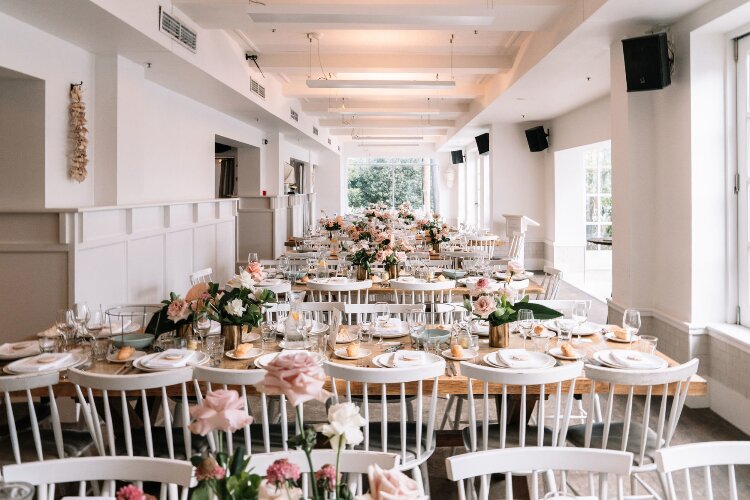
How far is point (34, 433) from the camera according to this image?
90.7 inches

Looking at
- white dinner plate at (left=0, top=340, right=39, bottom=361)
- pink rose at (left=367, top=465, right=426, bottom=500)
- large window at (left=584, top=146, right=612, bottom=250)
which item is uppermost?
large window at (left=584, top=146, right=612, bottom=250)

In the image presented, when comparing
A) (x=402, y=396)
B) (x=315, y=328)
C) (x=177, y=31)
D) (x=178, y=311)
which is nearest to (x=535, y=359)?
(x=402, y=396)

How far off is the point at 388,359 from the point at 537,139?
954 cm

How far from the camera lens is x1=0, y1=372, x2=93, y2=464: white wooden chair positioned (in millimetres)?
2246

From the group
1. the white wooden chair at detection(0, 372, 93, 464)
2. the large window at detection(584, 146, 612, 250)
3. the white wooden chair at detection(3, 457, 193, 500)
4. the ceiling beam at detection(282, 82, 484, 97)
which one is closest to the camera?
the white wooden chair at detection(3, 457, 193, 500)

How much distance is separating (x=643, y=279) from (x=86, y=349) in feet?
13.4

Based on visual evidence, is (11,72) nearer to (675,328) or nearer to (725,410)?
(675,328)

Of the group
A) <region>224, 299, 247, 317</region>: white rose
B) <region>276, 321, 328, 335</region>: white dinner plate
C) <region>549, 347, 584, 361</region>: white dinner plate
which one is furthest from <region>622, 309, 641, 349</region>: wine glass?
<region>224, 299, 247, 317</region>: white rose

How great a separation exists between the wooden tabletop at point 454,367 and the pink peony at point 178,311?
0.32 m

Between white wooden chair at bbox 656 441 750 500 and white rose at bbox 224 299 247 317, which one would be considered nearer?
white wooden chair at bbox 656 441 750 500

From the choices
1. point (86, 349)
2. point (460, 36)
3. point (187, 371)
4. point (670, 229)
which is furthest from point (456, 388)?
point (460, 36)

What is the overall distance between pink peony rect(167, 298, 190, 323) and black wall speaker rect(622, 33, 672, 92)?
3556 millimetres

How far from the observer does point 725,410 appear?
4121mm

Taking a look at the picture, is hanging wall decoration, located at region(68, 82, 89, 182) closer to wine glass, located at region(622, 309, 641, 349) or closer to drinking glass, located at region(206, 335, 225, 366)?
drinking glass, located at region(206, 335, 225, 366)
